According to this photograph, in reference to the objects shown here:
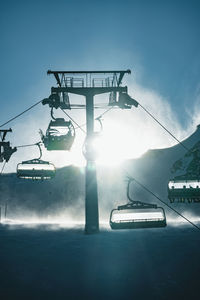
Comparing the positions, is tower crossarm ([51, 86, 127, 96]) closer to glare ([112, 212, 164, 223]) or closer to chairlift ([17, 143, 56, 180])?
chairlift ([17, 143, 56, 180])

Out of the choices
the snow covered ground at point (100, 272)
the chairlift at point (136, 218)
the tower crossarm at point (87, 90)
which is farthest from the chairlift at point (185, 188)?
the tower crossarm at point (87, 90)

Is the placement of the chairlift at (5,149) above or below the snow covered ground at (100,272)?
above

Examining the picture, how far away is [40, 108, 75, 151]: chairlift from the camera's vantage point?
6.67 meters

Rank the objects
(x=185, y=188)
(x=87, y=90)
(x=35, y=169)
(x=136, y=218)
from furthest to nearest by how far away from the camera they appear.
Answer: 1. (x=87, y=90)
2. (x=35, y=169)
3. (x=185, y=188)
4. (x=136, y=218)

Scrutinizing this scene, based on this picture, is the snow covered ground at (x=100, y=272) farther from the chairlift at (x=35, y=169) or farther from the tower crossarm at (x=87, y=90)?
the tower crossarm at (x=87, y=90)

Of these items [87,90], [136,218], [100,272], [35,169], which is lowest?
[100,272]

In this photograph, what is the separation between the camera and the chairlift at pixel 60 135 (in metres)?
6.67

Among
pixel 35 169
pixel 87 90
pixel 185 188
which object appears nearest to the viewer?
pixel 185 188

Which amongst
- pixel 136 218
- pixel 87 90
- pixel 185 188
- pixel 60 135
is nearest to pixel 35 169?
pixel 60 135

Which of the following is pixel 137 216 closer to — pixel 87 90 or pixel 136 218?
pixel 136 218

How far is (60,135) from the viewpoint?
6809mm

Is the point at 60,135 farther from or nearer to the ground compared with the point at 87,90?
nearer to the ground

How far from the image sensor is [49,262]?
21.5ft

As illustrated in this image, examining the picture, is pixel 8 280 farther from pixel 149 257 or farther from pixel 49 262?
pixel 149 257
